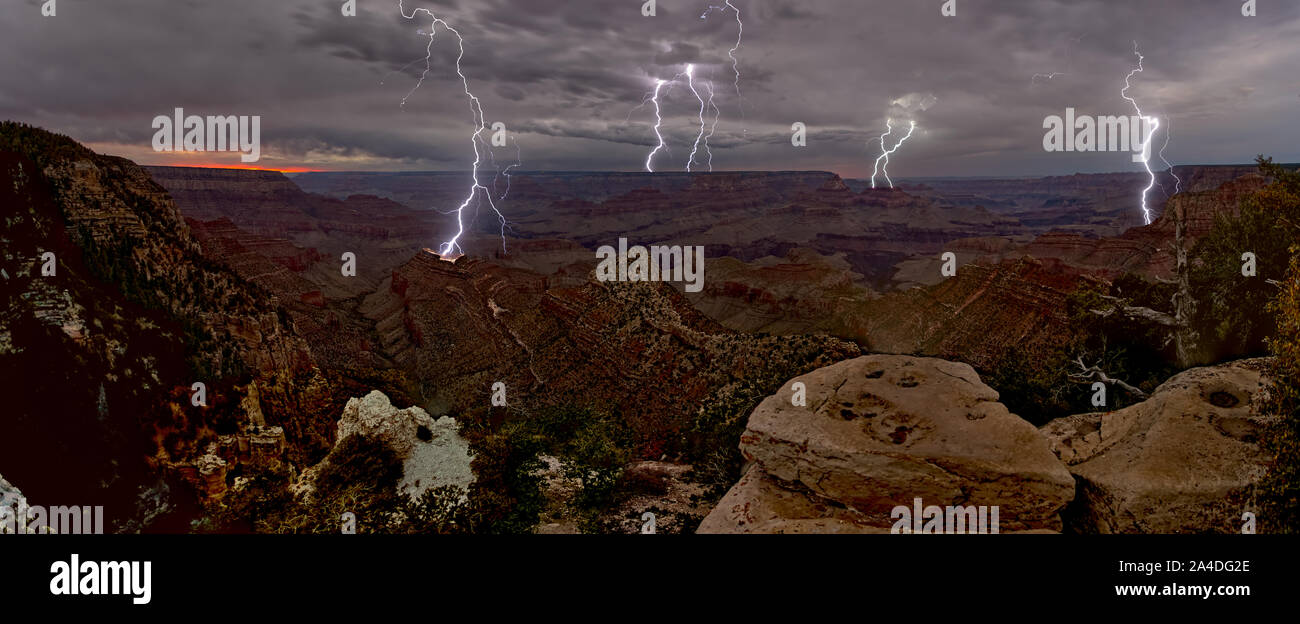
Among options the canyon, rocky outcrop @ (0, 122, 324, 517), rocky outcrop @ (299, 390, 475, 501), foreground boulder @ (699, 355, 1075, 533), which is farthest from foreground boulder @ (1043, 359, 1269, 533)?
rocky outcrop @ (0, 122, 324, 517)

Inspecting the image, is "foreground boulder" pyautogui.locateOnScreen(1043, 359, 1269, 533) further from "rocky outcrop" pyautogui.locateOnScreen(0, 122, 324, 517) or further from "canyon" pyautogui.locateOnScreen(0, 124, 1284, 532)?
"rocky outcrop" pyautogui.locateOnScreen(0, 122, 324, 517)

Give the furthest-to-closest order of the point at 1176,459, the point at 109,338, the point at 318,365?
1. the point at 318,365
2. the point at 109,338
3. the point at 1176,459

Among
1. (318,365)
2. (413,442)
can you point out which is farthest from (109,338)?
(318,365)

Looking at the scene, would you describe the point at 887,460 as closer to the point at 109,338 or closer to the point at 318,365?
the point at 109,338

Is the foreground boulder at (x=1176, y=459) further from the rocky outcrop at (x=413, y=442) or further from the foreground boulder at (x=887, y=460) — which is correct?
the rocky outcrop at (x=413, y=442)

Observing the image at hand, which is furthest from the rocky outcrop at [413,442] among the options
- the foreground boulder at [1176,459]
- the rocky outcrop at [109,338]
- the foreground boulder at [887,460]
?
the foreground boulder at [1176,459]

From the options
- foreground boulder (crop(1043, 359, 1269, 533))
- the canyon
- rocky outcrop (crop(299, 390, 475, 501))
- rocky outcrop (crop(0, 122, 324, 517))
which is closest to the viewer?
foreground boulder (crop(1043, 359, 1269, 533))
